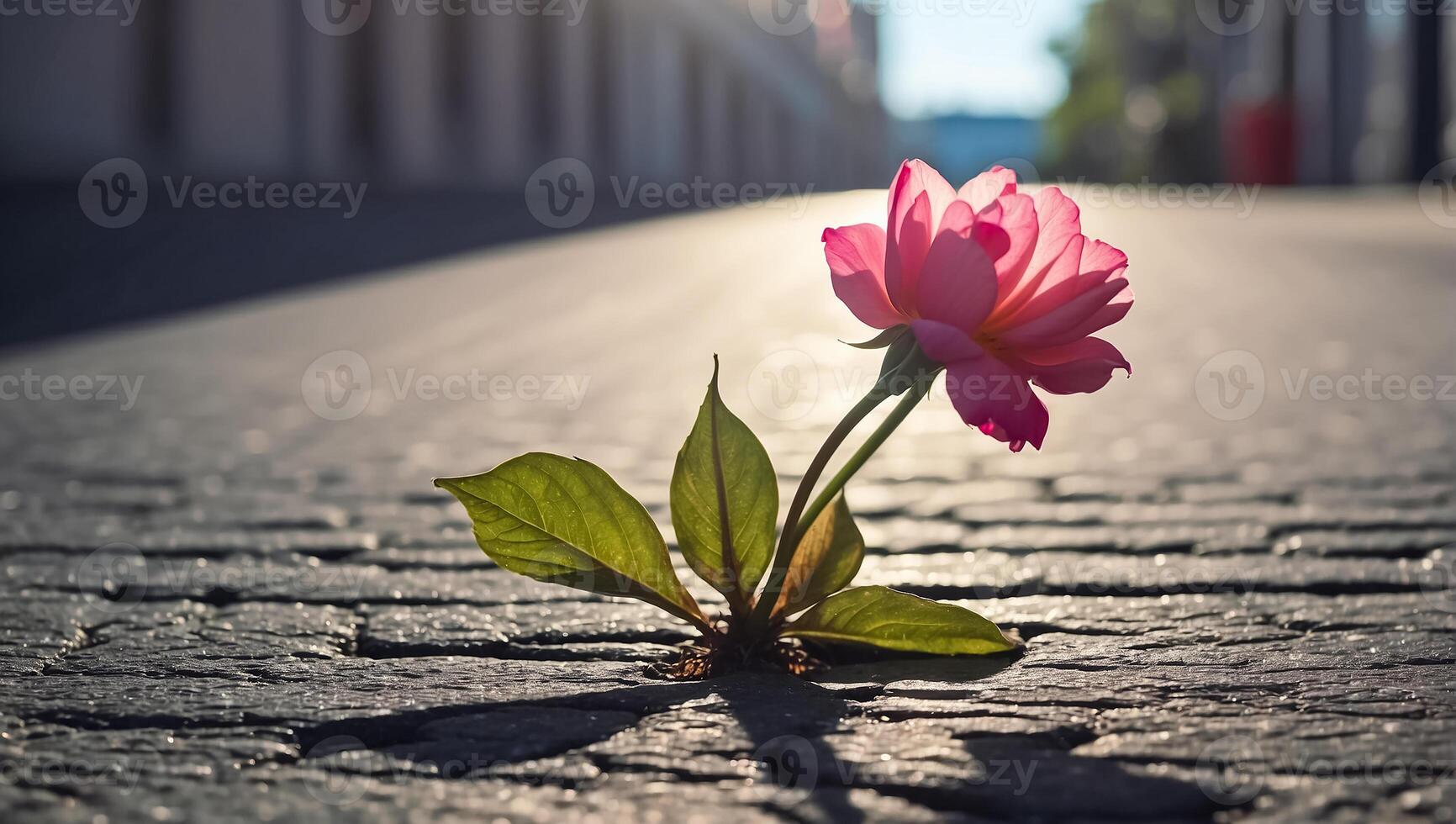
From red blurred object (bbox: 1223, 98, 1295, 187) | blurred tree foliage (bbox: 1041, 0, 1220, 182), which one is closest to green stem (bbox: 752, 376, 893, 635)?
red blurred object (bbox: 1223, 98, 1295, 187)

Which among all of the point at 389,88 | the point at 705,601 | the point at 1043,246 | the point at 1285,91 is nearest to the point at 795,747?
the point at 1043,246

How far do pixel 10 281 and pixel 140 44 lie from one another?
27.6 feet

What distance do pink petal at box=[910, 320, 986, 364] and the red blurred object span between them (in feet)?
101

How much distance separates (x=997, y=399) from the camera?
1560 millimetres

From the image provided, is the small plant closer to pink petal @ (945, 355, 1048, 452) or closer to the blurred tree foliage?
pink petal @ (945, 355, 1048, 452)

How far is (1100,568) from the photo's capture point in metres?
2.83

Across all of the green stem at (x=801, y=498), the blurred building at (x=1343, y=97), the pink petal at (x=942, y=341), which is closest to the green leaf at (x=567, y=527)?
the green stem at (x=801, y=498)

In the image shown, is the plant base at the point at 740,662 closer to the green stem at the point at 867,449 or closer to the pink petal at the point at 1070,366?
the green stem at the point at 867,449

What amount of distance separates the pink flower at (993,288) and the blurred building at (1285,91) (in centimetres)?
2548

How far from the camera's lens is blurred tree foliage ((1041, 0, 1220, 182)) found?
37594 millimetres

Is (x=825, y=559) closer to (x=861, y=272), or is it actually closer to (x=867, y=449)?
(x=867, y=449)

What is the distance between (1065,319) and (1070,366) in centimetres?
8

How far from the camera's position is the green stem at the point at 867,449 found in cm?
171

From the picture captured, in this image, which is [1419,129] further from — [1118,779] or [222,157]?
[1118,779]
